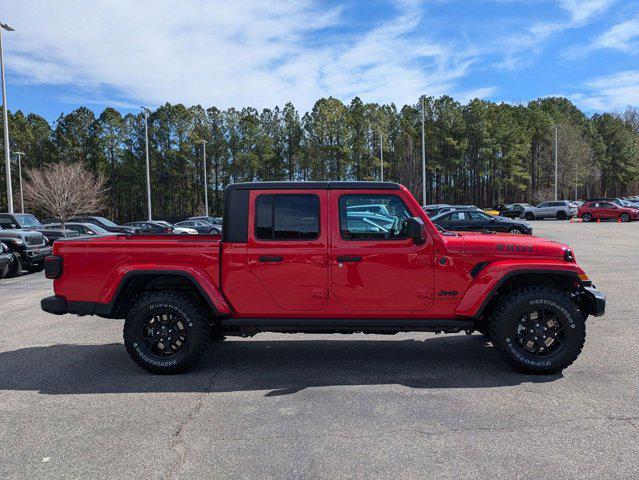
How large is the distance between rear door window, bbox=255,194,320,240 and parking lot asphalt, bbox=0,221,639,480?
1460mm

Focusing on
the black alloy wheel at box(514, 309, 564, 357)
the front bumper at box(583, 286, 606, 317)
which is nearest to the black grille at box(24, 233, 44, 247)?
the black alloy wheel at box(514, 309, 564, 357)

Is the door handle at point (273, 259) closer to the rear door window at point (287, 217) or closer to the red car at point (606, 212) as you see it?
the rear door window at point (287, 217)

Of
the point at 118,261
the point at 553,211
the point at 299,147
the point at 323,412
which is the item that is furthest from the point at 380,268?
the point at 299,147

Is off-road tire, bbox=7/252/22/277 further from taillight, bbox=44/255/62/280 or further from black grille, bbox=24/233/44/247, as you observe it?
taillight, bbox=44/255/62/280

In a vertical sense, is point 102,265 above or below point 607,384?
above

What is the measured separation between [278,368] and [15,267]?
12509 mm

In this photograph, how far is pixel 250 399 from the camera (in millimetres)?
4531

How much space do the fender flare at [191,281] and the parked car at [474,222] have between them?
17.5 metres

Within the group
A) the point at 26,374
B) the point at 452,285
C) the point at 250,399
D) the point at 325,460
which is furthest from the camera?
the point at 26,374

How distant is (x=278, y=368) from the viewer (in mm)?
5418

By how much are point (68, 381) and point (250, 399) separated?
201cm

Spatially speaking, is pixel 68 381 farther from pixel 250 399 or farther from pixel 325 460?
pixel 325 460

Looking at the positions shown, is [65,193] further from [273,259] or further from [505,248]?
[505,248]

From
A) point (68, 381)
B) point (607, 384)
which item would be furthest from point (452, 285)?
point (68, 381)
